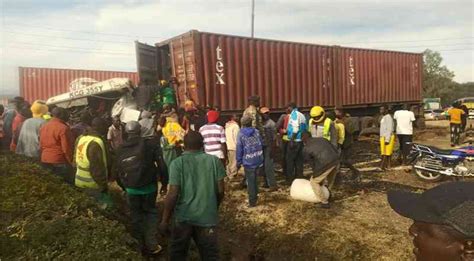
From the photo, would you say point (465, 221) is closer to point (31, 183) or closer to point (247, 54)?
point (31, 183)

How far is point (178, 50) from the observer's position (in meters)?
11.0

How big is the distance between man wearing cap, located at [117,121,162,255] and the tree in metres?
54.8

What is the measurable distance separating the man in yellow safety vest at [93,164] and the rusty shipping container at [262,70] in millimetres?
5762

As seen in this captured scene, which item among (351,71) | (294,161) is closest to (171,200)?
(294,161)

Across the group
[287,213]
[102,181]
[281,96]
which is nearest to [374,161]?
[281,96]

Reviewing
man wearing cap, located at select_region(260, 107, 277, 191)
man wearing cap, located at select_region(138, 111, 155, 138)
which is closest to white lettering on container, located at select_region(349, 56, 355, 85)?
man wearing cap, located at select_region(260, 107, 277, 191)

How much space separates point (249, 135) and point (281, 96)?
593 cm

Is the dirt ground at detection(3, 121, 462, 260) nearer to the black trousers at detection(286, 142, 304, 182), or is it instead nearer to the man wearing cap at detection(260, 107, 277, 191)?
the man wearing cap at detection(260, 107, 277, 191)

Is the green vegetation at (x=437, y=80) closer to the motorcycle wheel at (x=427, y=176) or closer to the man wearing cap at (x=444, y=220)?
the motorcycle wheel at (x=427, y=176)

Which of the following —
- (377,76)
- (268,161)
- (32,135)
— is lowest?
(268,161)

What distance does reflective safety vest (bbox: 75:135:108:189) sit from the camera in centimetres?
480

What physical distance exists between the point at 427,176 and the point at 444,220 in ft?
25.4

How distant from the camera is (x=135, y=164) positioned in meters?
4.49

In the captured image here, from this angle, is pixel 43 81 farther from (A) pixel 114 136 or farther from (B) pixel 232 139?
(B) pixel 232 139
